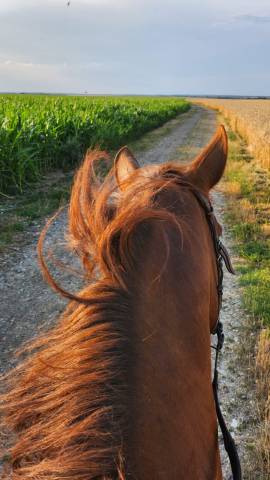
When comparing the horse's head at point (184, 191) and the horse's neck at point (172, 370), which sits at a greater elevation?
the horse's head at point (184, 191)

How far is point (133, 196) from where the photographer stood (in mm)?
1055

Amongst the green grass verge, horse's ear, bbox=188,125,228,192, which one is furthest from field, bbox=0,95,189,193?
horse's ear, bbox=188,125,228,192

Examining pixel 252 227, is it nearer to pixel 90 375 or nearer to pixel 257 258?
pixel 257 258

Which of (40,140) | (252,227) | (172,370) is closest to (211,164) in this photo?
(172,370)

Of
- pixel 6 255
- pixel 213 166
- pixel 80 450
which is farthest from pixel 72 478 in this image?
pixel 6 255

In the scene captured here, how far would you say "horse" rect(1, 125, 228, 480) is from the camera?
0.75 metres

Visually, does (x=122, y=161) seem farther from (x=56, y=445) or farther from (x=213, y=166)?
(x=56, y=445)

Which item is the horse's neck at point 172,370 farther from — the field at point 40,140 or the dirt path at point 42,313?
the field at point 40,140

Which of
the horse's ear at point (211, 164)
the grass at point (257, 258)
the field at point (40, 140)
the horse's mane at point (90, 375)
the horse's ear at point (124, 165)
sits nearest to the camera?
the horse's mane at point (90, 375)

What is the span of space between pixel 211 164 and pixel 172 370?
2.07ft

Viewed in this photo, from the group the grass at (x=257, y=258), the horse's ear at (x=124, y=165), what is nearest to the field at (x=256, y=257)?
the grass at (x=257, y=258)

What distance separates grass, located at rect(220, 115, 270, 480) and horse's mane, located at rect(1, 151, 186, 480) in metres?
1.91

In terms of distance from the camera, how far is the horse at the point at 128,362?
0.75 m

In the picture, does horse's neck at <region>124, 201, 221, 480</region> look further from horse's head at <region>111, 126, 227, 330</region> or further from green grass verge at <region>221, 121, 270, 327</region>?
green grass verge at <region>221, 121, 270, 327</region>
